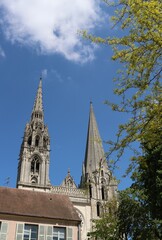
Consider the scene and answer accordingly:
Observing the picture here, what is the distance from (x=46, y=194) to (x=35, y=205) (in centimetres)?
205

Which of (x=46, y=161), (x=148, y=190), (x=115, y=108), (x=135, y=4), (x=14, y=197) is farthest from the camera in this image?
(x=46, y=161)

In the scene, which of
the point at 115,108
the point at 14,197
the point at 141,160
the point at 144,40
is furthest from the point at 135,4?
the point at 14,197

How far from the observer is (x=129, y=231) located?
60.2 ft

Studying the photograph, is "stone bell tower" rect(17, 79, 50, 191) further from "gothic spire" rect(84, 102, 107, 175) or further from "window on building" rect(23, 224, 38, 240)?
"window on building" rect(23, 224, 38, 240)

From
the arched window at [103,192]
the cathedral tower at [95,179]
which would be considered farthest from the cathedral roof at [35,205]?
the arched window at [103,192]

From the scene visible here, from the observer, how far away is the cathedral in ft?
52.6

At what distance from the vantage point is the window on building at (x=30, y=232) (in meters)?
15.8

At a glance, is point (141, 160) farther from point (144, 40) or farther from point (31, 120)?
point (31, 120)

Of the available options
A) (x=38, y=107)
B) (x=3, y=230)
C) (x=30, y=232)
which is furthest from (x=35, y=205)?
(x=38, y=107)

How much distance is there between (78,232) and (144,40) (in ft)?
44.8

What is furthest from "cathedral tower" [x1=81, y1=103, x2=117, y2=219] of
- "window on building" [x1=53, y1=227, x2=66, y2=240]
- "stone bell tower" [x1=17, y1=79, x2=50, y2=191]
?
"window on building" [x1=53, y1=227, x2=66, y2=240]

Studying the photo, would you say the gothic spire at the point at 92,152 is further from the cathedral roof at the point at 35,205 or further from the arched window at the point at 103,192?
the cathedral roof at the point at 35,205

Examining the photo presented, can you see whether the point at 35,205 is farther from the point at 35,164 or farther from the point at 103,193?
the point at 103,193

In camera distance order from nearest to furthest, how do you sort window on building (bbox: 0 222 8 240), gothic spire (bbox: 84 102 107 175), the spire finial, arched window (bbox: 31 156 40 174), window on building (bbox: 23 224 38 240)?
window on building (bbox: 0 222 8 240) → window on building (bbox: 23 224 38 240) → arched window (bbox: 31 156 40 174) → gothic spire (bbox: 84 102 107 175) → the spire finial
